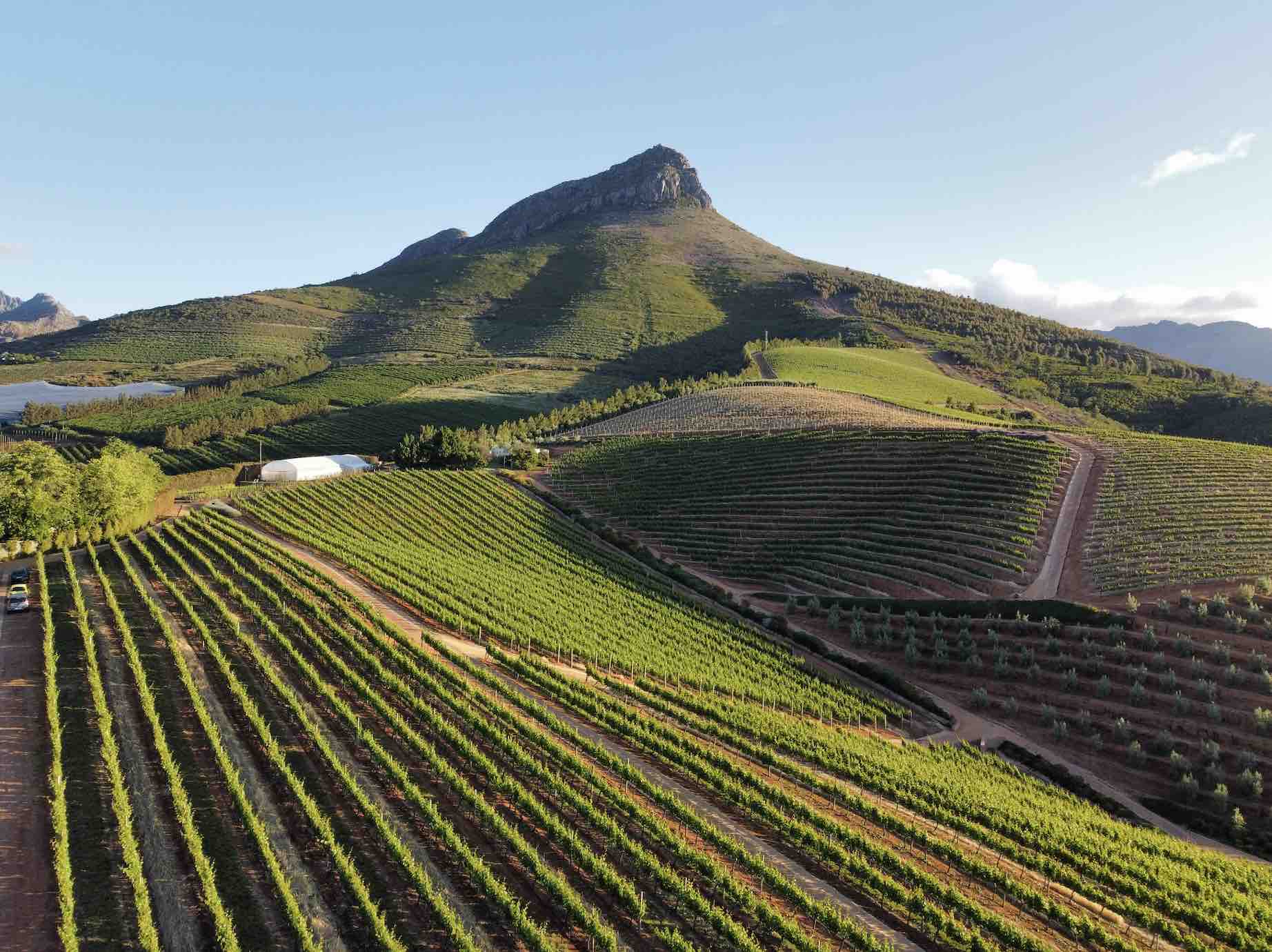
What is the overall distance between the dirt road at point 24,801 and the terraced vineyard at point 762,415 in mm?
65452

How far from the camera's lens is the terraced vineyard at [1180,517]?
36594mm

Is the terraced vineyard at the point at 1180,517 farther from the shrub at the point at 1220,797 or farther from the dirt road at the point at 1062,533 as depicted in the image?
the shrub at the point at 1220,797

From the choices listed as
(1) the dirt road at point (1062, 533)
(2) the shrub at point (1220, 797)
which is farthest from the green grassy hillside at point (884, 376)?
(2) the shrub at point (1220, 797)

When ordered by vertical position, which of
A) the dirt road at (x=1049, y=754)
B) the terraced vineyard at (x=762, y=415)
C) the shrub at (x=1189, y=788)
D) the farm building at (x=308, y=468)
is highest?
the terraced vineyard at (x=762, y=415)

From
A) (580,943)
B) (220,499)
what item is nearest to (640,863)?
(580,943)

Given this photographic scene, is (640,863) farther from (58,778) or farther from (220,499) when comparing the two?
(220,499)

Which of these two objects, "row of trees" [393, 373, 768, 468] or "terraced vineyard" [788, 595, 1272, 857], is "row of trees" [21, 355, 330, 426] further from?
"terraced vineyard" [788, 595, 1272, 857]

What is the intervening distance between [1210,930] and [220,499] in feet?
211

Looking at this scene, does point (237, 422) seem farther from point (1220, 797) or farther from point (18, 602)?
point (1220, 797)

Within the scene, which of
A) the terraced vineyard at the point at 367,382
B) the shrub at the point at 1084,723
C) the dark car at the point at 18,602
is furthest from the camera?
the terraced vineyard at the point at 367,382

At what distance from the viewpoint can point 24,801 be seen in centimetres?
1886

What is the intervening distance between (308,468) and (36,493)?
1303 inches

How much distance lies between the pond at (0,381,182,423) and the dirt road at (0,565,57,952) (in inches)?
5816

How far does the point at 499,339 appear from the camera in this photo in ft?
636
